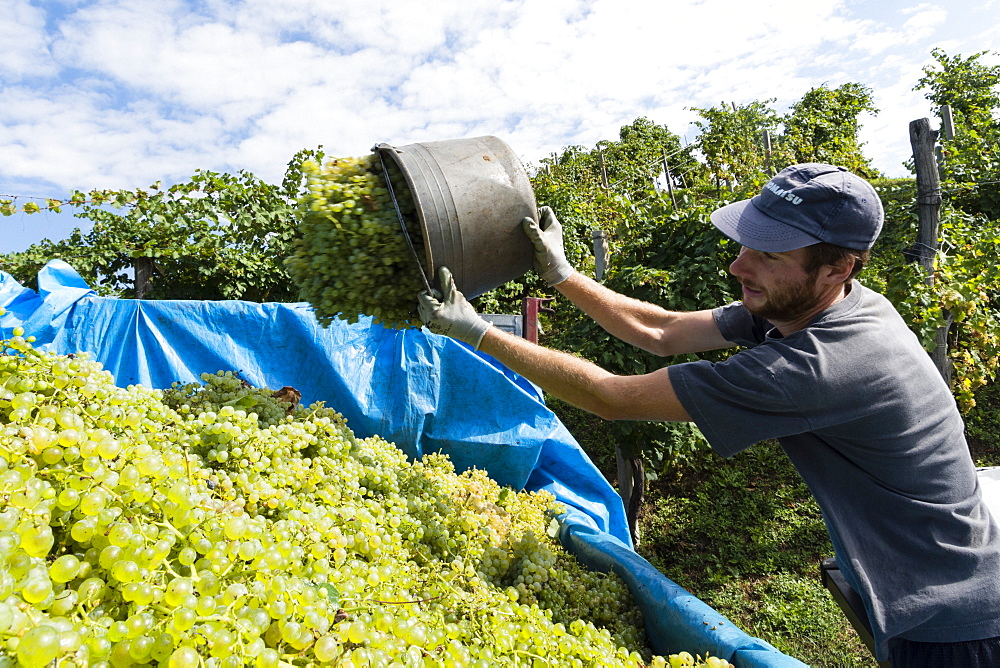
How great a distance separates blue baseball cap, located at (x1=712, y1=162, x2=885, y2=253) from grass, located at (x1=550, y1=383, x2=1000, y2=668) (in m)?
3.08

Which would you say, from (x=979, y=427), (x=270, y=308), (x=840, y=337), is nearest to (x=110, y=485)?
(x=840, y=337)

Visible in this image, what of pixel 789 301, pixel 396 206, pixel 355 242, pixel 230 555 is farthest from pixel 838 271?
pixel 230 555

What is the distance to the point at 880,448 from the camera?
1.77m

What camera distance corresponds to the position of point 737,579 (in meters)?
4.62

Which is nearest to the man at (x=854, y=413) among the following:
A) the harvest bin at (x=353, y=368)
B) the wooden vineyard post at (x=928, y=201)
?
the harvest bin at (x=353, y=368)

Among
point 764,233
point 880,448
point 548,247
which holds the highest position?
point 764,233

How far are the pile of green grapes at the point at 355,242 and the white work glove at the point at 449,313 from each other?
0.10 metres

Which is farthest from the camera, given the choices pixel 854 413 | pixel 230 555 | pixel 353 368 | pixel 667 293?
pixel 667 293

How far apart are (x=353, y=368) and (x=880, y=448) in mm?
2684

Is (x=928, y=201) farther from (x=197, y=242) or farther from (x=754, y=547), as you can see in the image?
(x=197, y=242)

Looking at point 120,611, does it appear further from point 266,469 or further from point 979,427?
point 979,427

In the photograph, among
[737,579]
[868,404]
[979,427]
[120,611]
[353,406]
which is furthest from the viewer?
[979,427]

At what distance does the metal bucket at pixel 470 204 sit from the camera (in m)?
1.99

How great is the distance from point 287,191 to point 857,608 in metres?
5.98
